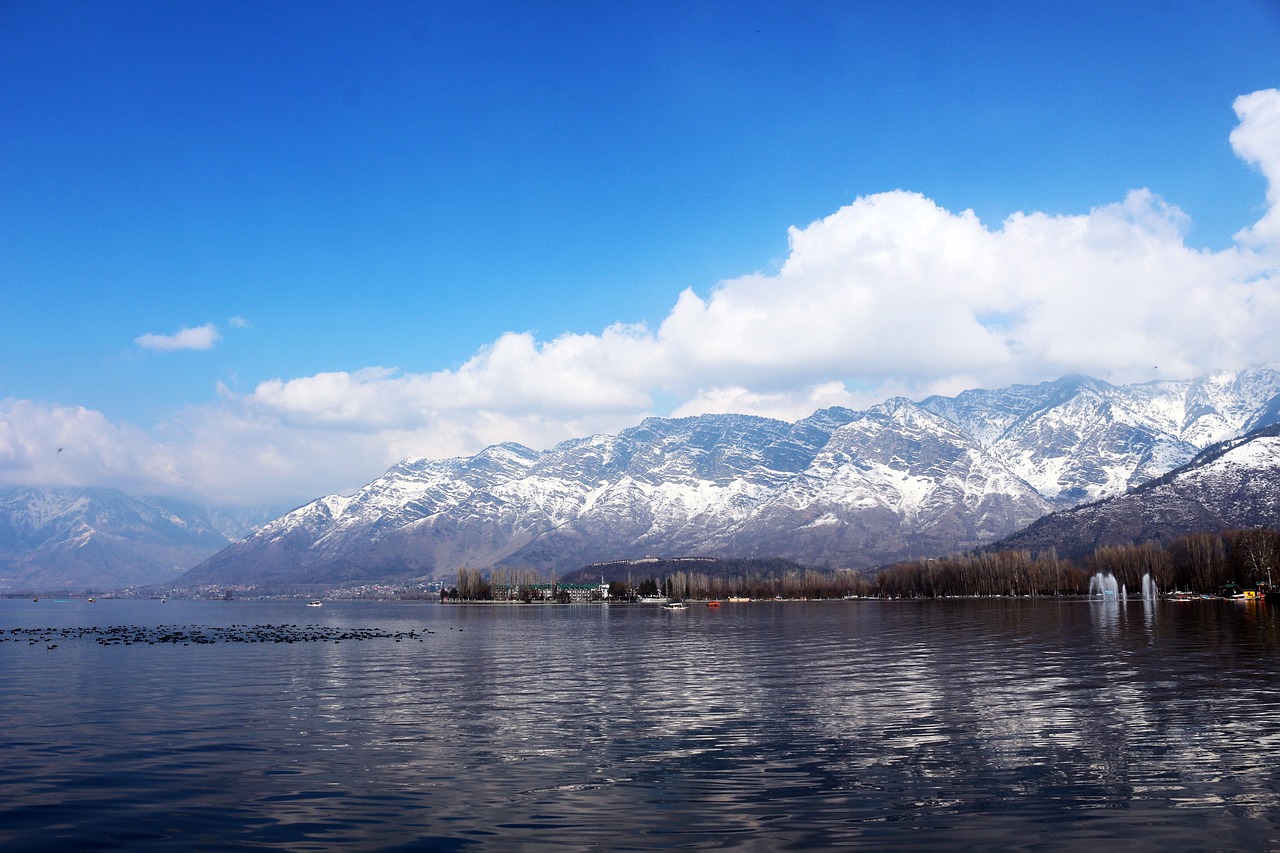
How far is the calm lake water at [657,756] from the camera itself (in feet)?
93.7

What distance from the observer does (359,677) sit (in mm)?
77125

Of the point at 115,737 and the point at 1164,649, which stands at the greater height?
the point at 115,737

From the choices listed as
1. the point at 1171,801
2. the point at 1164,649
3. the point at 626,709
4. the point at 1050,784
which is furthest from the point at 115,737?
the point at 1164,649

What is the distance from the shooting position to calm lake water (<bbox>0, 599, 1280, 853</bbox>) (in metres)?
28.6

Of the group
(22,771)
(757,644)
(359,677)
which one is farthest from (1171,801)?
(757,644)

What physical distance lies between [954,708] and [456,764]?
97.5 ft

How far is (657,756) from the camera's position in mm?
40000

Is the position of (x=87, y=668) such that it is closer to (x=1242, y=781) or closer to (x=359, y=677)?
(x=359, y=677)

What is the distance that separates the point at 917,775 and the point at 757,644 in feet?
257

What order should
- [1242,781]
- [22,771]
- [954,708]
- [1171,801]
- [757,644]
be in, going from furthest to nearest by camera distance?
[757,644] → [954,708] → [22,771] → [1242,781] → [1171,801]

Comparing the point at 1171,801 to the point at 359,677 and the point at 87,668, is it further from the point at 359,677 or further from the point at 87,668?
the point at 87,668

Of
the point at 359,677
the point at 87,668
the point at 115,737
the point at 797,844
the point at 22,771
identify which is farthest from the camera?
the point at 87,668

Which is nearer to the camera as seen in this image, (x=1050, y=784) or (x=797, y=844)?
(x=797, y=844)

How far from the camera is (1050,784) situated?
3391cm
